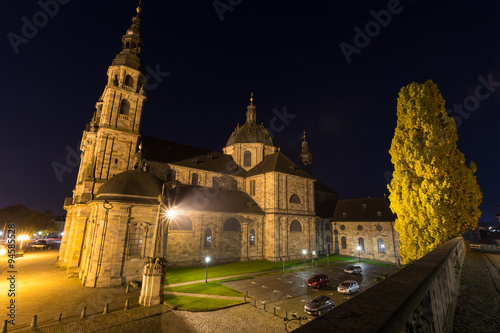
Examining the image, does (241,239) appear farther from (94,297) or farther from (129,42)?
(129,42)

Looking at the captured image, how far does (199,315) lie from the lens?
1437 cm

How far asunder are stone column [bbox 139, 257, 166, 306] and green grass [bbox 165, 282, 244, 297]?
3.22 m

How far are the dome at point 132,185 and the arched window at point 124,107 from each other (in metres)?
9.47

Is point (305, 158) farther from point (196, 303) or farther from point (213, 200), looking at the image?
point (196, 303)

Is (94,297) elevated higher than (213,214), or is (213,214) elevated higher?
(213,214)

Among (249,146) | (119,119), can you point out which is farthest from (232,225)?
(119,119)

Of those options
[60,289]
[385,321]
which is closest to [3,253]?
[60,289]

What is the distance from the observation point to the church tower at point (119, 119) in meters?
26.4

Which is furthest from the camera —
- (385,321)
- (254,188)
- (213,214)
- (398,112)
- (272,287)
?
(254,188)

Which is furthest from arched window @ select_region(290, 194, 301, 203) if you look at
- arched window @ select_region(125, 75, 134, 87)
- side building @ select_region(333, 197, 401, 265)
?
arched window @ select_region(125, 75, 134, 87)

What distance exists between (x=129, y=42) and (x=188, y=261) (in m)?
29.0

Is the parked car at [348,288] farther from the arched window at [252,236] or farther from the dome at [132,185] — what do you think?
the dome at [132,185]

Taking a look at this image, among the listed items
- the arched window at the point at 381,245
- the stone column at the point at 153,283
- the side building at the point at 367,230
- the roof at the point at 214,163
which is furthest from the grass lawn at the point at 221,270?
the arched window at the point at 381,245

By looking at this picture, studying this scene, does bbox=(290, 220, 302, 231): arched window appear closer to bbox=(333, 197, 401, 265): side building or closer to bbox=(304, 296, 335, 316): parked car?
bbox=(333, 197, 401, 265): side building
